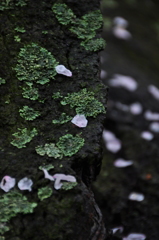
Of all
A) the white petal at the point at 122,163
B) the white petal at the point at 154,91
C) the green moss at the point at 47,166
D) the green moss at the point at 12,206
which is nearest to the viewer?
the green moss at the point at 12,206

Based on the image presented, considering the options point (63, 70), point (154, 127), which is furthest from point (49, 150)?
point (154, 127)

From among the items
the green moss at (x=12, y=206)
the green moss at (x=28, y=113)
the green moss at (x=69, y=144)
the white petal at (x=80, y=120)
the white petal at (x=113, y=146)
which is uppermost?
the white petal at (x=80, y=120)

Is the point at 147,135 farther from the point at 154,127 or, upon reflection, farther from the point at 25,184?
the point at 25,184

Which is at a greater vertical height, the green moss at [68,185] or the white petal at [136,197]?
the green moss at [68,185]

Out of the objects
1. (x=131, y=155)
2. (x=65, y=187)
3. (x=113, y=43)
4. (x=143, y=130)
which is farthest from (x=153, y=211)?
(x=113, y=43)

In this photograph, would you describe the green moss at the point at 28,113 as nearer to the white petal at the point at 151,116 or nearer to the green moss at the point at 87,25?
the green moss at the point at 87,25

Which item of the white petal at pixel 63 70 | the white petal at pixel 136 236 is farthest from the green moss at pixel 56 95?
the white petal at pixel 136 236

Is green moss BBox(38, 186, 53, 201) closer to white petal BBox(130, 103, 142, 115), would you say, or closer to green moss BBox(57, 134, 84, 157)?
green moss BBox(57, 134, 84, 157)

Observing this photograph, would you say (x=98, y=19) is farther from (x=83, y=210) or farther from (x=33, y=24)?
(x=83, y=210)
